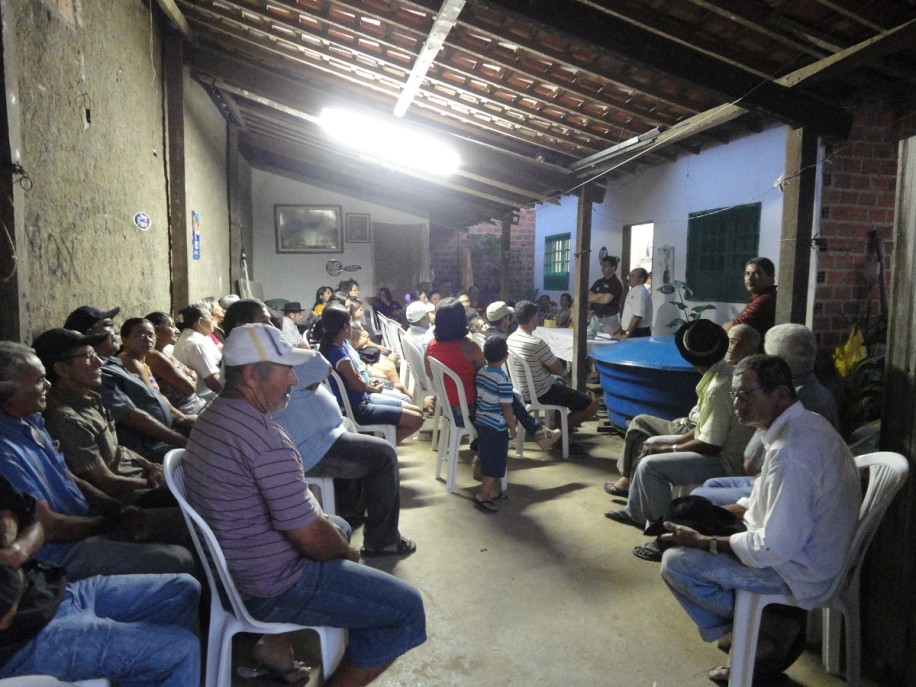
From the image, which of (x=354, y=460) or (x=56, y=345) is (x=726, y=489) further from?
(x=56, y=345)

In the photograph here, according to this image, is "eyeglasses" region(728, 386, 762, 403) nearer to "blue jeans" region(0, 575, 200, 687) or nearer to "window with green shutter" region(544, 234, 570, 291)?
"blue jeans" region(0, 575, 200, 687)

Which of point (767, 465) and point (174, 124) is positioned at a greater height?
point (174, 124)

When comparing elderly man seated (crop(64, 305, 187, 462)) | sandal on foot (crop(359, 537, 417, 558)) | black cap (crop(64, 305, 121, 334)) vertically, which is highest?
black cap (crop(64, 305, 121, 334))

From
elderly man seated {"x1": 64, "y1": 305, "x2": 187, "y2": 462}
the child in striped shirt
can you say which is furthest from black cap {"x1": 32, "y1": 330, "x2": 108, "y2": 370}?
the child in striped shirt

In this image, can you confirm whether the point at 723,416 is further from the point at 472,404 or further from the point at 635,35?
the point at 635,35

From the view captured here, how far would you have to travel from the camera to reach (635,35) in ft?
11.4

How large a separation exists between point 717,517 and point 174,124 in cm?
571

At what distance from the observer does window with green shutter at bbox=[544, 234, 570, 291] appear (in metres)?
10.9

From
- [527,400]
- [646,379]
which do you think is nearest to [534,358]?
[527,400]

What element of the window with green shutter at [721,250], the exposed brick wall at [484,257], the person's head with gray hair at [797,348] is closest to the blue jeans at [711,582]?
the person's head with gray hair at [797,348]

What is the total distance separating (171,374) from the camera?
3.64 m

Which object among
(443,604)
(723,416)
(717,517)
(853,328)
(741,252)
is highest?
(741,252)

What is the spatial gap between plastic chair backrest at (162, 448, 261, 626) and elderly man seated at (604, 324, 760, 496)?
225 cm

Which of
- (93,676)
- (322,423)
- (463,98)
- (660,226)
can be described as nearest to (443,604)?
(322,423)
